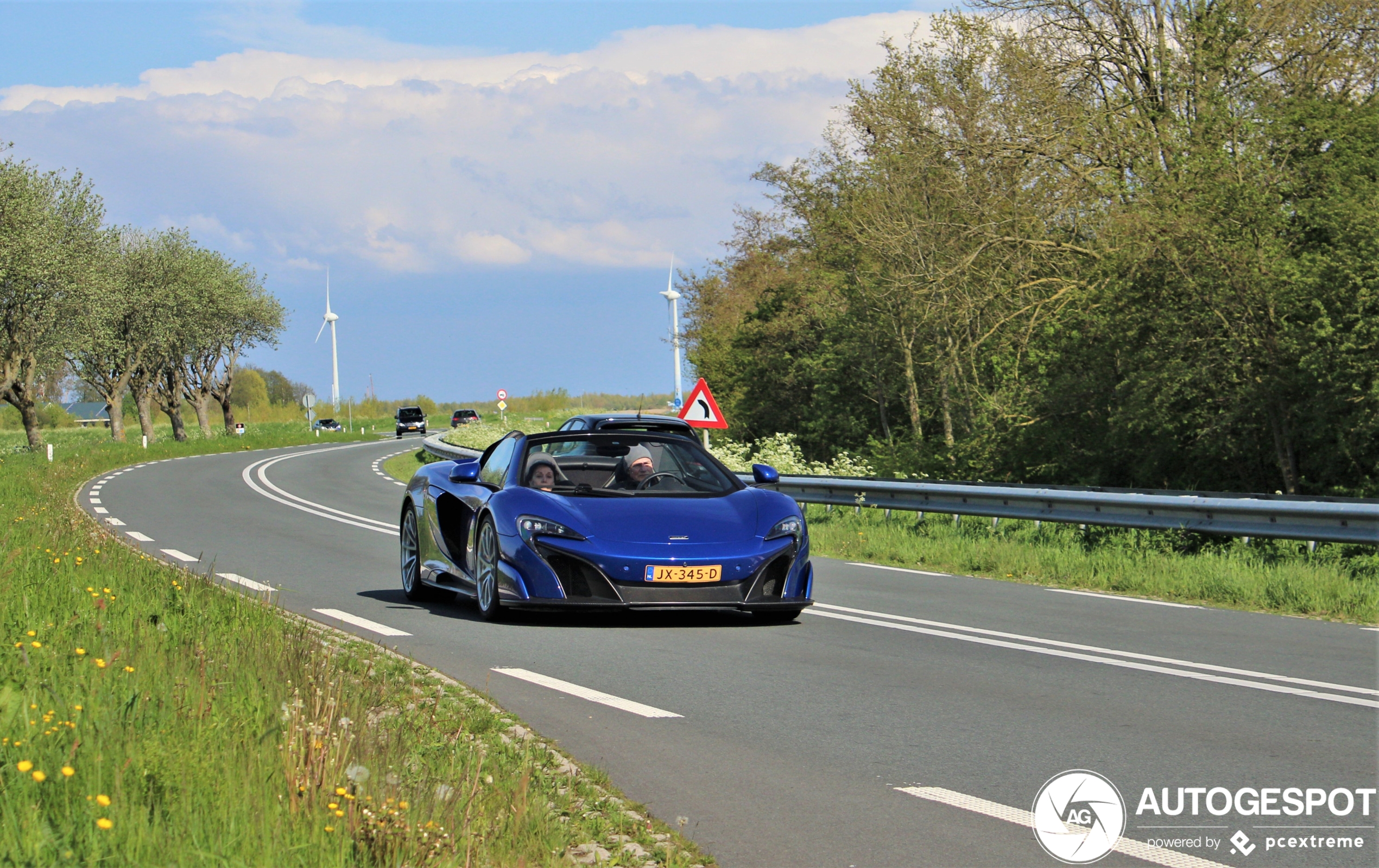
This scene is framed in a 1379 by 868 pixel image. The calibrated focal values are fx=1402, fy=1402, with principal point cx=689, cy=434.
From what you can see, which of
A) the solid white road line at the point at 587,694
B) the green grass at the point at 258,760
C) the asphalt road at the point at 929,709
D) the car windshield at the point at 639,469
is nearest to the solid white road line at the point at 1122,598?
the asphalt road at the point at 929,709

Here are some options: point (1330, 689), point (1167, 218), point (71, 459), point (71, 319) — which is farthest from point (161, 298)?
point (1330, 689)

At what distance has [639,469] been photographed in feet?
A: 34.2

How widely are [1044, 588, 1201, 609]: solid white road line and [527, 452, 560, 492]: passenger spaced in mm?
4840

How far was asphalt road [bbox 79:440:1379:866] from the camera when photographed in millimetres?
4742

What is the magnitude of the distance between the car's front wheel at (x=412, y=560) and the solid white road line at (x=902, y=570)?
16.4 feet

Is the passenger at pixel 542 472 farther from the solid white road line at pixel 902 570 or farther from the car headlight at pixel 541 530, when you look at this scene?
the solid white road line at pixel 902 570

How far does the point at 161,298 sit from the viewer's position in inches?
2702

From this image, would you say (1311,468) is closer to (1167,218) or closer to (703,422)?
(1167,218)

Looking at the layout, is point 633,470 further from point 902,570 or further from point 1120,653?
point 902,570

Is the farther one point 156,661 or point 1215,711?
point 1215,711

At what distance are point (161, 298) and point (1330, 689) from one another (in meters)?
68.4

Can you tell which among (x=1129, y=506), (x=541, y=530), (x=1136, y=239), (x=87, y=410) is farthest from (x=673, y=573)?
(x=87, y=410)

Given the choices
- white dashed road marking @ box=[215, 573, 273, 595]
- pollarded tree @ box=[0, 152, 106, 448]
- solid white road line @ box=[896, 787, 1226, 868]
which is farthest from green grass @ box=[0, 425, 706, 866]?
pollarded tree @ box=[0, 152, 106, 448]

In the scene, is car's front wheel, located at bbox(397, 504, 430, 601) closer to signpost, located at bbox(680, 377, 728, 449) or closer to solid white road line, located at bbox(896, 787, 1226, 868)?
solid white road line, located at bbox(896, 787, 1226, 868)
